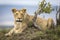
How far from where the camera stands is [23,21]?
5.51ft

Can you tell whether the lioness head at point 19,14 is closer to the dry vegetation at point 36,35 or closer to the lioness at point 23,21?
the lioness at point 23,21

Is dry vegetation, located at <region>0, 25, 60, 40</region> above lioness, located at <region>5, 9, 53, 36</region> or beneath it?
beneath

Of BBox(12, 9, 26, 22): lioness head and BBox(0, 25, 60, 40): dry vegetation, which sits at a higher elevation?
BBox(12, 9, 26, 22): lioness head

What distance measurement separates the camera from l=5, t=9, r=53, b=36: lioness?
1.65m

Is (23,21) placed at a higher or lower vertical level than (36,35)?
higher

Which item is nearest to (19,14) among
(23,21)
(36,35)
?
(23,21)

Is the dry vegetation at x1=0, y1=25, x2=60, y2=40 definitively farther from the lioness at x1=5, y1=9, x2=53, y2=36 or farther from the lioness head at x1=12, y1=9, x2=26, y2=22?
the lioness head at x1=12, y1=9, x2=26, y2=22

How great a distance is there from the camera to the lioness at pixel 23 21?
165cm

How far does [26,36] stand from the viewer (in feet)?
5.48

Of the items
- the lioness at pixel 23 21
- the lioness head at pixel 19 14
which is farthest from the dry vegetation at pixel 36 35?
the lioness head at pixel 19 14

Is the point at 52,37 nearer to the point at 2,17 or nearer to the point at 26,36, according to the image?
the point at 26,36

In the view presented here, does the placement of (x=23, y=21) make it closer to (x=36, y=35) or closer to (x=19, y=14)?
A: (x=19, y=14)

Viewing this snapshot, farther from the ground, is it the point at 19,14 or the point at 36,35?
the point at 19,14

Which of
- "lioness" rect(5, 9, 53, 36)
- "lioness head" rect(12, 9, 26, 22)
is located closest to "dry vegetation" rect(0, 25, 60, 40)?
"lioness" rect(5, 9, 53, 36)
